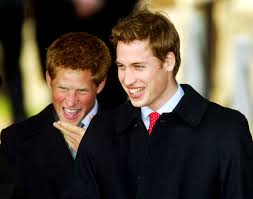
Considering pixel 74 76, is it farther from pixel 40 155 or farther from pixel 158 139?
pixel 158 139

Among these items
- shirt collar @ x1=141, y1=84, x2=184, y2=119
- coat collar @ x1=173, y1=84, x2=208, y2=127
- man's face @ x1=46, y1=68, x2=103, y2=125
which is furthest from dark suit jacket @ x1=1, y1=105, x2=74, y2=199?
coat collar @ x1=173, y1=84, x2=208, y2=127

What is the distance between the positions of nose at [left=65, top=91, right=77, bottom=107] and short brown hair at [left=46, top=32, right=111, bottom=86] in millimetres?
108

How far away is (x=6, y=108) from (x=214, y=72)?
139 centimetres

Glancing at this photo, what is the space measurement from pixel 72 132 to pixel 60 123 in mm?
83

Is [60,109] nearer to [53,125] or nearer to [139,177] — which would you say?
[53,125]

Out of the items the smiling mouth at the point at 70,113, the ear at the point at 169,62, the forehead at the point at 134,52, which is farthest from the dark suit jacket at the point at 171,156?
the smiling mouth at the point at 70,113

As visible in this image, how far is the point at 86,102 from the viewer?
13.8 ft

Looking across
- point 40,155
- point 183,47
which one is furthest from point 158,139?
point 183,47

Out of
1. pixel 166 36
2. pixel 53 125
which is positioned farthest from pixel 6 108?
pixel 166 36

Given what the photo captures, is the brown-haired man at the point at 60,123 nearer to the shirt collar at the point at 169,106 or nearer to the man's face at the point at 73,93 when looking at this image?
the man's face at the point at 73,93

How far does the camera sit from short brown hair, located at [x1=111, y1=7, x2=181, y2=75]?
141 inches

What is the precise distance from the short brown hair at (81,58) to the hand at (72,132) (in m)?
0.22

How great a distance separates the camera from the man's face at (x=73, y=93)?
13.7 feet

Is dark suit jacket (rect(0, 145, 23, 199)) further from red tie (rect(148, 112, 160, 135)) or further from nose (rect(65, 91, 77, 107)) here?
red tie (rect(148, 112, 160, 135))
